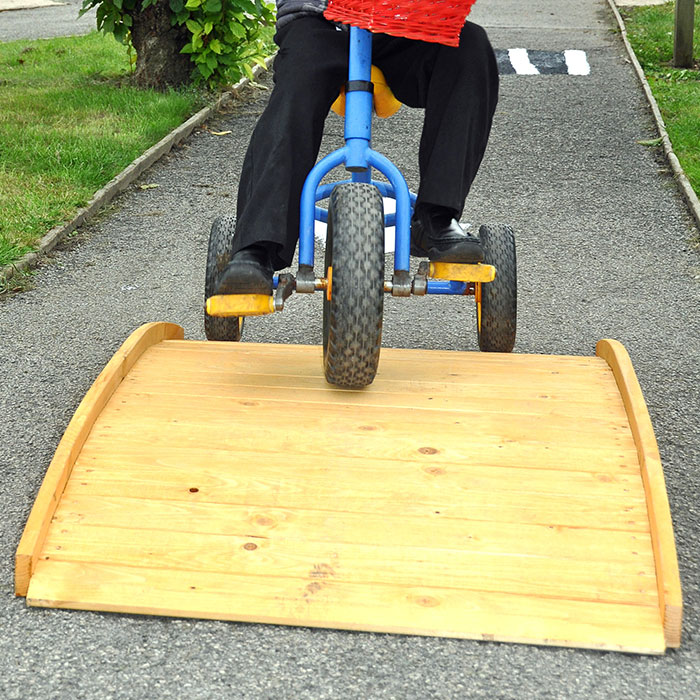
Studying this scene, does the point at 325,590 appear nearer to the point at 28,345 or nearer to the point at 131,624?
the point at 131,624

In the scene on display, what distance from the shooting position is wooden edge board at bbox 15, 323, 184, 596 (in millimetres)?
2260

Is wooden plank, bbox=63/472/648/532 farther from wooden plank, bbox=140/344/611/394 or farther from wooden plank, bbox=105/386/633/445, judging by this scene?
wooden plank, bbox=140/344/611/394

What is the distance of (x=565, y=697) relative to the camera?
2002mm

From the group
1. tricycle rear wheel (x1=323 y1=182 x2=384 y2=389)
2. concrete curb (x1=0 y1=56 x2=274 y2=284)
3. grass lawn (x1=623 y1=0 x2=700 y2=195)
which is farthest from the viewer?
grass lawn (x1=623 y1=0 x2=700 y2=195)

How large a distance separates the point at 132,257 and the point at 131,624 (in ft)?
11.1

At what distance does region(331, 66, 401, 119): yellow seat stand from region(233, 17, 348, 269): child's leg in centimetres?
15

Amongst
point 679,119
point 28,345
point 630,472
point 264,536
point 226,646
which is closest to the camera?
point 226,646

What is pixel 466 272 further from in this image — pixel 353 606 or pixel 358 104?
pixel 353 606

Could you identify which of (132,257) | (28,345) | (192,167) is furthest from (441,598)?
(192,167)

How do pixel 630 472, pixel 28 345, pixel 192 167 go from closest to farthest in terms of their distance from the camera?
1. pixel 630 472
2. pixel 28 345
3. pixel 192 167

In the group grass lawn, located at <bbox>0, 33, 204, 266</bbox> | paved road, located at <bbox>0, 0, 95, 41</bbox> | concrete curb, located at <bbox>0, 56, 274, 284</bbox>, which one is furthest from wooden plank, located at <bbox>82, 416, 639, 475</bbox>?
paved road, located at <bbox>0, 0, 95, 41</bbox>

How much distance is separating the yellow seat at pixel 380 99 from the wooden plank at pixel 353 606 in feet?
5.43

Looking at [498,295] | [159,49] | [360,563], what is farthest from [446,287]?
[159,49]

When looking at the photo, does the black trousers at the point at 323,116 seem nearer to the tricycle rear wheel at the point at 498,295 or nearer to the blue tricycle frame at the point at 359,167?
the blue tricycle frame at the point at 359,167
